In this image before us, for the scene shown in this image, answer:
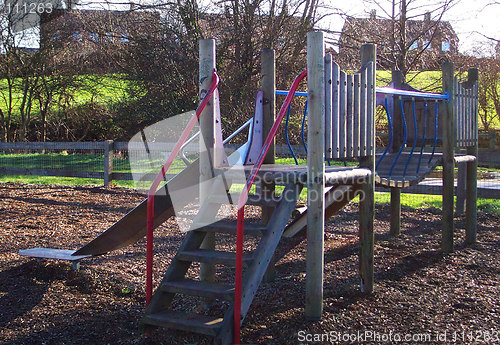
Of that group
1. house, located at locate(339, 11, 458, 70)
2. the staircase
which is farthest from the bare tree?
the staircase

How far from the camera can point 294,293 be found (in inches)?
172

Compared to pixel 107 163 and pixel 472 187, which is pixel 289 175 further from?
pixel 107 163

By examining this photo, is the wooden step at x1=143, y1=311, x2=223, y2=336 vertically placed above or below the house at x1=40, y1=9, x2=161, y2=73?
below

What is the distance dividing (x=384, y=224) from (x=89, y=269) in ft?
13.5

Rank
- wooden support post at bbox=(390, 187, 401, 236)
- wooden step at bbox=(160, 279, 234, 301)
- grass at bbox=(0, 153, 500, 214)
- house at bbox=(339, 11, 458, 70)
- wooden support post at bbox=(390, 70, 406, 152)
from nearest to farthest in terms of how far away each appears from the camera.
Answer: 1. wooden step at bbox=(160, 279, 234, 301)
2. wooden support post at bbox=(390, 187, 401, 236)
3. wooden support post at bbox=(390, 70, 406, 152)
4. grass at bbox=(0, 153, 500, 214)
5. house at bbox=(339, 11, 458, 70)

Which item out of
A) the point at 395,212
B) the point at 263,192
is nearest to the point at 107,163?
the point at 395,212

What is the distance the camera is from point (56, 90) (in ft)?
53.1

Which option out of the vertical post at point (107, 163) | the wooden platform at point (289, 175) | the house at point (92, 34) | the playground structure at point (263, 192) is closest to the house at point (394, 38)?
the house at point (92, 34)

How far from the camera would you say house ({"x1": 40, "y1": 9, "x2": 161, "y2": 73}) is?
13922mm

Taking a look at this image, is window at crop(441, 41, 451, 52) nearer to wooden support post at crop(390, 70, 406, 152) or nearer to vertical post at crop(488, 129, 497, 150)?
vertical post at crop(488, 129, 497, 150)

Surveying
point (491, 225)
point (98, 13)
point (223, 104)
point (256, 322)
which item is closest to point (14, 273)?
point (256, 322)

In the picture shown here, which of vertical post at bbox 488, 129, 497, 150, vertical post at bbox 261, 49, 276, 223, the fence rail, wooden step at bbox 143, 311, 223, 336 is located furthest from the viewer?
vertical post at bbox 488, 129, 497, 150

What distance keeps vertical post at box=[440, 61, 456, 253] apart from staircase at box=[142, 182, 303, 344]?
263 centimetres

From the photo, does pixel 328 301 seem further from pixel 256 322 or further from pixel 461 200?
pixel 461 200
